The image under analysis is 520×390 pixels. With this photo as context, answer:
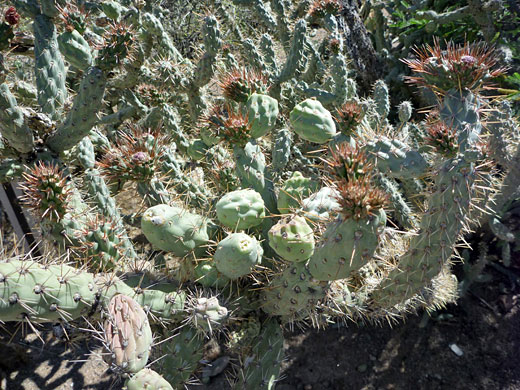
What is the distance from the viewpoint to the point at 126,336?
135 cm

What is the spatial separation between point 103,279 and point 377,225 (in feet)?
3.60

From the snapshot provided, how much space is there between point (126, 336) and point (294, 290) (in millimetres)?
703

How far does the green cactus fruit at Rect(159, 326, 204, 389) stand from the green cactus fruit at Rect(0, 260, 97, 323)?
0.50 metres

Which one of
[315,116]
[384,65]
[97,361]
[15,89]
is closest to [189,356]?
[315,116]

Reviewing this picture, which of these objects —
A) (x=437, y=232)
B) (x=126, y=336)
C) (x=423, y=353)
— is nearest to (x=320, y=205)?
(x=437, y=232)

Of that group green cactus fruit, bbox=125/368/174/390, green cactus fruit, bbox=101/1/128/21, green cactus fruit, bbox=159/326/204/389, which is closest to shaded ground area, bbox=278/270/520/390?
green cactus fruit, bbox=159/326/204/389

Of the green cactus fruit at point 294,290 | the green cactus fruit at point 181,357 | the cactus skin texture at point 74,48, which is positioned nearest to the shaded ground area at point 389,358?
the green cactus fruit at point 181,357

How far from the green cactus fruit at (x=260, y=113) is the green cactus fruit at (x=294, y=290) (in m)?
0.66

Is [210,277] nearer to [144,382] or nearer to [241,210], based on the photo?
[241,210]

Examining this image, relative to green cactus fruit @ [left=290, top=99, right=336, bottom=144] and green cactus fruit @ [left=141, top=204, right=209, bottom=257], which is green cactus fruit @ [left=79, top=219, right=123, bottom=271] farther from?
green cactus fruit @ [left=290, top=99, right=336, bottom=144]

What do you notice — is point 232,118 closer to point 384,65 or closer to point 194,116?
point 194,116

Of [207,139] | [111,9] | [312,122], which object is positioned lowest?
[207,139]

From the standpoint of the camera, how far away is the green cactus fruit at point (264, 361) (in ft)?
6.36

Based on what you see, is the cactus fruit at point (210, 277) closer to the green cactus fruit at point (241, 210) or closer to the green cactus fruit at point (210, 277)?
the green cactus fruit at point (210, 277)
